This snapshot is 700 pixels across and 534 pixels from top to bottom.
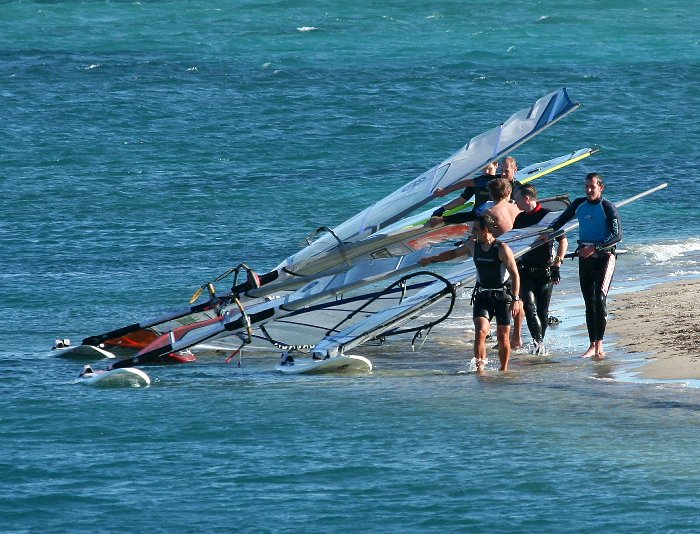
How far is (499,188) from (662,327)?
8.41ft

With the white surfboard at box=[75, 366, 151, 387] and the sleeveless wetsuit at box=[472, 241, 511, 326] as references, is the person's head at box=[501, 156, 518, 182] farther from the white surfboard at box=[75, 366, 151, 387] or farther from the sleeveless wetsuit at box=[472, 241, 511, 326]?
the white surfboard at box=[75, 366, 151, 387]

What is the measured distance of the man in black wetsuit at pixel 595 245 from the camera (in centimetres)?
1216

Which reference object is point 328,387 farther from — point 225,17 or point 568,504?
point 225,17

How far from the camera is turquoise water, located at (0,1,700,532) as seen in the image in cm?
937

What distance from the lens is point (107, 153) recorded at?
28.6 meters

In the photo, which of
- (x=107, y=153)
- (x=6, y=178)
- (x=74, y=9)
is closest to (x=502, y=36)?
(x=74, y=9)

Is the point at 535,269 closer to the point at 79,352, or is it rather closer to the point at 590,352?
the point at 590,352

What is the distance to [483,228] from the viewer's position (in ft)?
38.4

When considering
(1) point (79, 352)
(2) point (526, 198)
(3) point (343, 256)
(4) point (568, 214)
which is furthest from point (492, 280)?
(1) point (79, 352)

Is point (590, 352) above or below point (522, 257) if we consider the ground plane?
below

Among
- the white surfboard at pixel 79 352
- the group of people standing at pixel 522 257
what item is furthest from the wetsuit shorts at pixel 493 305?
the white surfboard at pixel 79 352

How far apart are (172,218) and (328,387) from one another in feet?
36.3

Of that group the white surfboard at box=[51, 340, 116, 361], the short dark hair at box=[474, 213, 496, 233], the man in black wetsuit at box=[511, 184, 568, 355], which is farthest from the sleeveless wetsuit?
the white surfboard at box=[51, 340, 116, 361]

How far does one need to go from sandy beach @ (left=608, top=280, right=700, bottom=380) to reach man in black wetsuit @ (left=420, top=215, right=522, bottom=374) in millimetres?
1261
